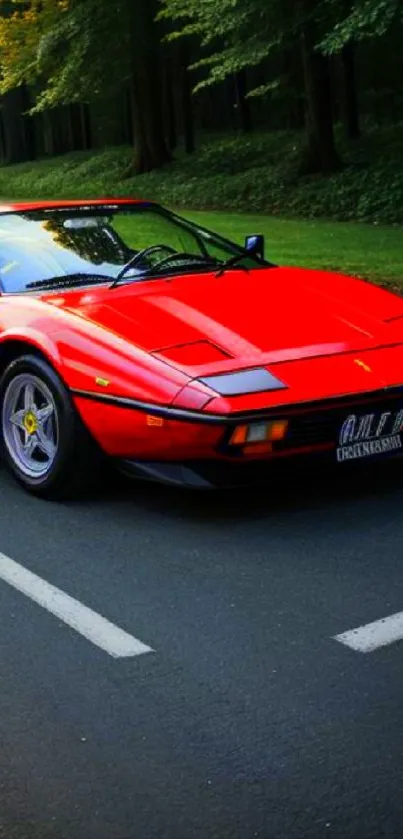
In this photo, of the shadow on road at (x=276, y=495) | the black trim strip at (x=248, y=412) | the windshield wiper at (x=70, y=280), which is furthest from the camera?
the windshield wiper at (x=70, y=280)

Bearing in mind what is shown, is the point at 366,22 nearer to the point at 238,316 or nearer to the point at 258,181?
the point at 258,181

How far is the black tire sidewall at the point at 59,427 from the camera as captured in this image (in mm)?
4785

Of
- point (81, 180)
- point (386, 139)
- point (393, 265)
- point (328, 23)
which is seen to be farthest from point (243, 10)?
point (81, 180)

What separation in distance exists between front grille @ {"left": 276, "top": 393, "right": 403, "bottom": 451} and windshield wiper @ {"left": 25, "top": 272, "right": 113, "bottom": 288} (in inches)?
66.4

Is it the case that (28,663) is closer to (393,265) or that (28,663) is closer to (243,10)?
(393,265)

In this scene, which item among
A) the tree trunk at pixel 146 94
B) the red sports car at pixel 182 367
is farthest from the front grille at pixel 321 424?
the tree trunk at pixel 146 94

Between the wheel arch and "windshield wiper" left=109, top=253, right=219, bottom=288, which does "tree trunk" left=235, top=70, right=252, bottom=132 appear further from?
the wheel arch

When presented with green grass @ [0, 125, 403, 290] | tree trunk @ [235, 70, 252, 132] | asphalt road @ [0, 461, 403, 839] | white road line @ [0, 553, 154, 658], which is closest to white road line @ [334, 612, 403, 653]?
asphalt road @ [0, 461, 403, 839]

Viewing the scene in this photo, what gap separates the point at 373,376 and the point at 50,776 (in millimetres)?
2492

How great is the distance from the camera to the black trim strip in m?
4.29

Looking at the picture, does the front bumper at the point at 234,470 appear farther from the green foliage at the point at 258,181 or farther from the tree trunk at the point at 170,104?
the tree trunk at the point at 170,104

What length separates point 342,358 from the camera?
15.2ft

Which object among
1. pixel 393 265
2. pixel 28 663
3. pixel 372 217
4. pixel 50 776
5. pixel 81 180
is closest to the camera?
pixel 50 776

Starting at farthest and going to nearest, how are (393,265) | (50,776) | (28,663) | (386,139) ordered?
(386,139)
(393,265)
(28,663)
(50,776)
